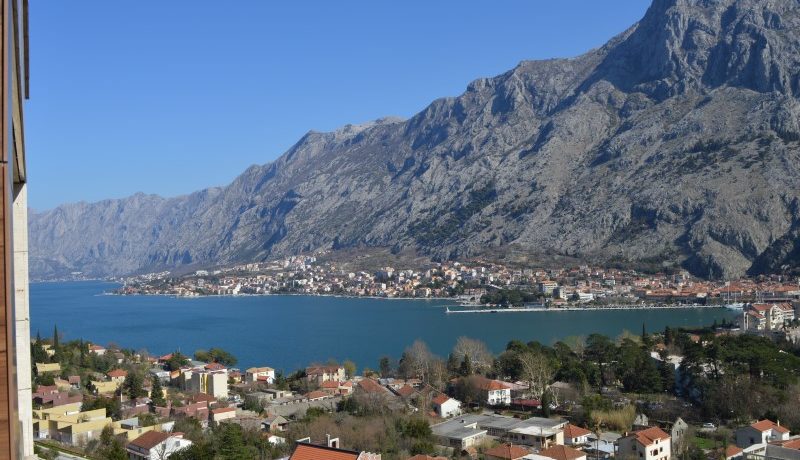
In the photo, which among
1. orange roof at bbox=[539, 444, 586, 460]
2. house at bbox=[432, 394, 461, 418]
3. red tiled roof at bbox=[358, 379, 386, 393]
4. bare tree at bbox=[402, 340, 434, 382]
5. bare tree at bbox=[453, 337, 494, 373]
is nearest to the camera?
orange roof at bbox=[539, 444, 586, 460]

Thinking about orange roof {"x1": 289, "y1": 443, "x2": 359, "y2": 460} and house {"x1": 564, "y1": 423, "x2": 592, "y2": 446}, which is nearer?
orange roof {"x1": 289, "y1": 443, "x2": 359, "y2": 460}

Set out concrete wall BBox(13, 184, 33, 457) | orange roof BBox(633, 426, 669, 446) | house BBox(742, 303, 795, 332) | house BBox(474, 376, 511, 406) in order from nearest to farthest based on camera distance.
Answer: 1. concrete wall BBox(13, 184, 33, 457)
2. orange roof BBox(633, 426, 669, 446)
3. house BBox(474, 376, 511, 406)
4. house BBox(742, 303, 795, 332)

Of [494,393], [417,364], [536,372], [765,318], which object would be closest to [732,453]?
[494,393]

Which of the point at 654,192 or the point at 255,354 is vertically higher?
the point at 654,192

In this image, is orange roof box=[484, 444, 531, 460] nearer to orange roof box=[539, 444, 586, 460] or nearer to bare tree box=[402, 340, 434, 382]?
orange roof box=[539, 444, 586, 460]

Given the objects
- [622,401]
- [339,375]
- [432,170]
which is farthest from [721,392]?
[432,170]

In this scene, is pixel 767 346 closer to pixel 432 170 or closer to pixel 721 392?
pixel 721 392

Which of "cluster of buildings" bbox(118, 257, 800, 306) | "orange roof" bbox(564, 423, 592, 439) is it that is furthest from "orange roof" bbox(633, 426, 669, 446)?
"cluster of buildings" bbox(118, 257, 800, 306)
